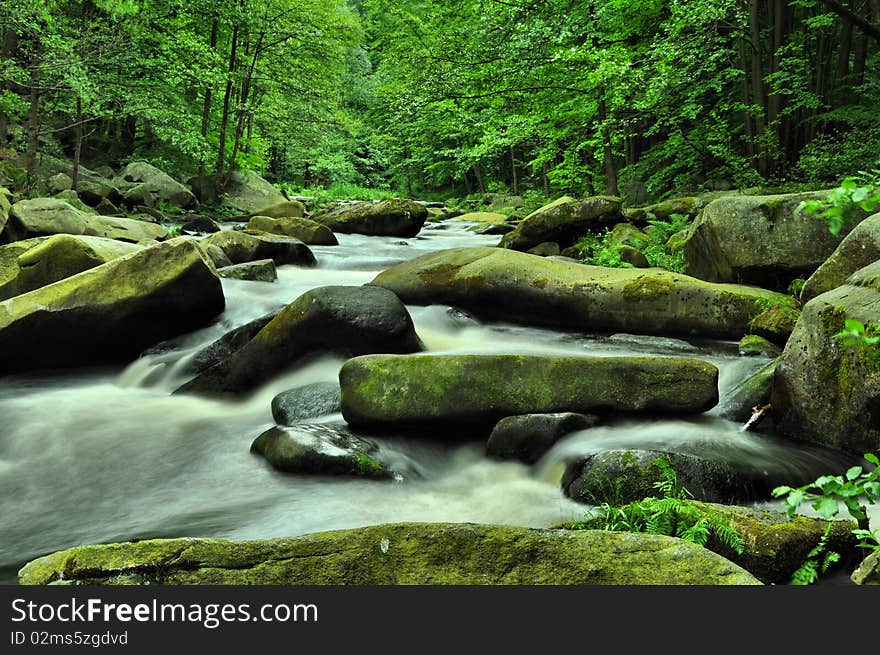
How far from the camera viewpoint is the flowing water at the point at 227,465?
4105mm

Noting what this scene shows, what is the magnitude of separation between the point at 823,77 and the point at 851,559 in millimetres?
14839

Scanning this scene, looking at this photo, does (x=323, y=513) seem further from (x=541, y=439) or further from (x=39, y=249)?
(x=39, y=249)

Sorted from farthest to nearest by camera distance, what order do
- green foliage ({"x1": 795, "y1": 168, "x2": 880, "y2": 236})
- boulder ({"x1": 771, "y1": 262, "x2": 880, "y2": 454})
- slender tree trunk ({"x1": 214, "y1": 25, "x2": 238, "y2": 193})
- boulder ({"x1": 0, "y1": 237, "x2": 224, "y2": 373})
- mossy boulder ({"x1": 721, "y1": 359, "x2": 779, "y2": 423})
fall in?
slender tree trunk ({"x1": 214, "y1": 25, "x2": 238, "y2": 193})
boulder ({"x1": 0, "y1": 237, "x2": 224, "y2": 373})
mossy boulder ({"x1": 721, "y1": 359, "x2": 779, "y2": 423})
boulder ({"x1": 771, "y1": 262, "x2": 880, "y2": 454})
green foliage ({"x1": 795, "y1": 168, "x2": 880, "y2": 236})

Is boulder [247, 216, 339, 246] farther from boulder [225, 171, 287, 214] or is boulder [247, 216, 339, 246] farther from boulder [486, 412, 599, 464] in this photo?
boulder [486, 412, 599, 464]

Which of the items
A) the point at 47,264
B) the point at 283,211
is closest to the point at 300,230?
the point at 283,211

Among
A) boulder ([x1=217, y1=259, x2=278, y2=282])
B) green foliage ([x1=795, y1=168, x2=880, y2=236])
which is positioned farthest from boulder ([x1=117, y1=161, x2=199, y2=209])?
green foliage ([x1=795, y1=168, x2=880, y2=236])

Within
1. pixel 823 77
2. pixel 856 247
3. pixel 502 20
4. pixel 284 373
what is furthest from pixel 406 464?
pixel 823 77

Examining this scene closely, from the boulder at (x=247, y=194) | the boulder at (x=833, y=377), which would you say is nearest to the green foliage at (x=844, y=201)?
the boulder at (x=833, y=377)

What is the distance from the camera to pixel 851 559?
2791 mm

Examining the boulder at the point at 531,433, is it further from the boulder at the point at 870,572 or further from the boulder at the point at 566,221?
the boulder at the point at 566,221

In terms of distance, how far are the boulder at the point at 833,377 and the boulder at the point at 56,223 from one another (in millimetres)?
11029

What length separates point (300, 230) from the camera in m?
14.6

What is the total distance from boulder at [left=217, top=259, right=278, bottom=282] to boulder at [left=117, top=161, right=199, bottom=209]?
10601 mm

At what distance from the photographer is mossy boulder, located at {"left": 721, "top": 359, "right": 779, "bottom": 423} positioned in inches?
201
